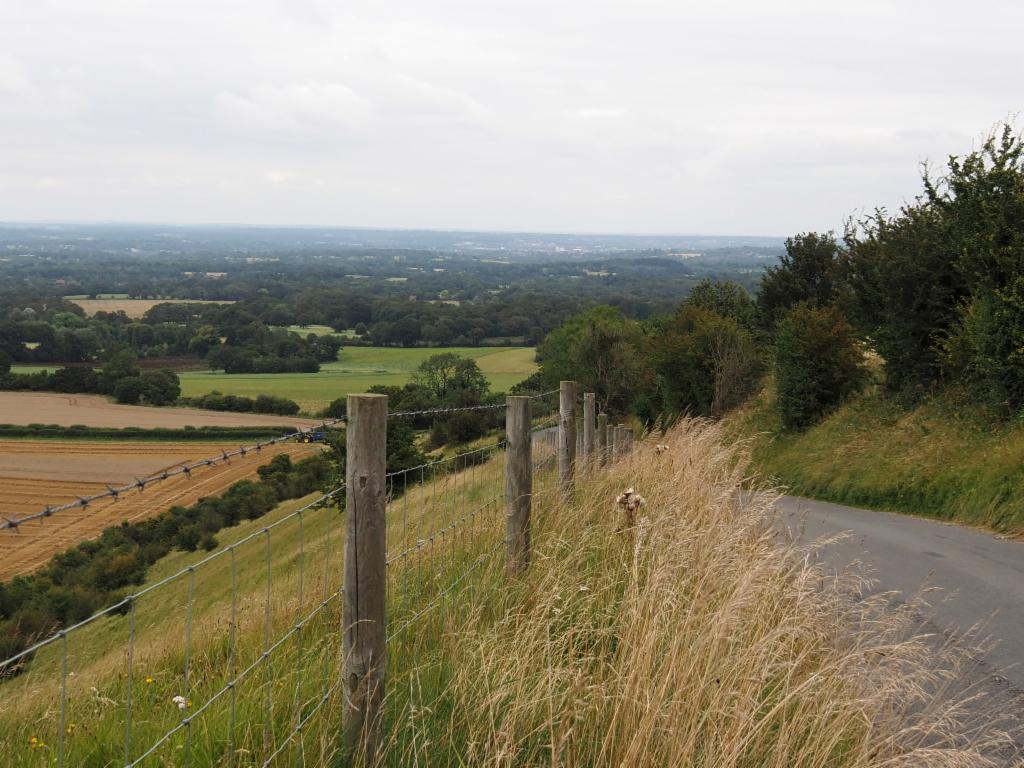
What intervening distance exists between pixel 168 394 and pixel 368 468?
5431 cm

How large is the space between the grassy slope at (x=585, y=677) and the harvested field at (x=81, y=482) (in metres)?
8.25

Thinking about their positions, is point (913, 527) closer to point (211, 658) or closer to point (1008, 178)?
point (1008, 178)

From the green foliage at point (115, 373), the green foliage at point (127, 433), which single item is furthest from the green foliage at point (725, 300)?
the green foliage at point (115, 373)

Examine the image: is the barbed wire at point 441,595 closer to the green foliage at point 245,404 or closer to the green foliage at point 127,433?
the green foliage at point 127,433

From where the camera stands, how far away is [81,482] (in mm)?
24875

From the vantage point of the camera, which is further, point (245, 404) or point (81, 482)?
point (245, 404)

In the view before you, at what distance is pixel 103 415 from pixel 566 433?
40.6 m

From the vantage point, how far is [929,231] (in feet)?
67.0

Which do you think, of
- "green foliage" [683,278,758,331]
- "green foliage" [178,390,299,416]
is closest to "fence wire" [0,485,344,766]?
"green foliage" [178,390,299,416]

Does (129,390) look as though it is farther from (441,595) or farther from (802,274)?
(441,595)

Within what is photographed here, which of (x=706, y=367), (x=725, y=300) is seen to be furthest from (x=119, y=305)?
(x=706, y=367)

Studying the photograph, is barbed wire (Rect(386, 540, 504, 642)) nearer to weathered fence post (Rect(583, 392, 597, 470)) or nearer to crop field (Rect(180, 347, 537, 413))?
weathered fence post (Rect(583, 392, 597, 470))

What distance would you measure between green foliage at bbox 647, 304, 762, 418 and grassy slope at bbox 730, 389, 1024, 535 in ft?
30.1

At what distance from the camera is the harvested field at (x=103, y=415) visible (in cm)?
4085
